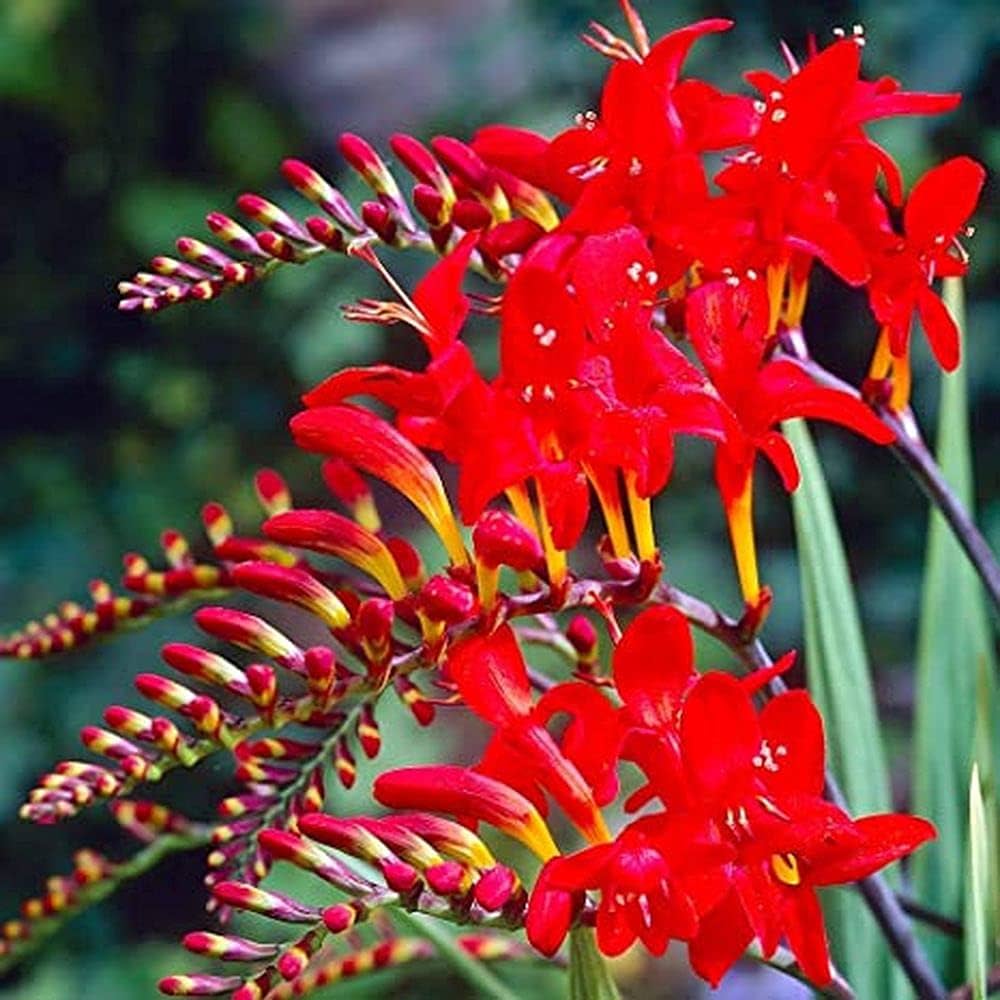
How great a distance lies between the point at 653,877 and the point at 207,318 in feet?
4.88

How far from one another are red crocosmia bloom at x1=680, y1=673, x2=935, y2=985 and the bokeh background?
0.99 meters

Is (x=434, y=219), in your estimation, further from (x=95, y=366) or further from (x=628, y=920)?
(x=95, y=366)

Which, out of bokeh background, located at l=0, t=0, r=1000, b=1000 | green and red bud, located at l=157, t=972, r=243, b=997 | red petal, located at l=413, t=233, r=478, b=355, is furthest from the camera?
bokeh background, located at l=0, t=0, r=1000, b=1000

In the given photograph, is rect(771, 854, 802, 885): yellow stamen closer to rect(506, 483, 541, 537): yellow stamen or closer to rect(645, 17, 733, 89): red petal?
rect(506, 483, 541, 537): yellow stamen

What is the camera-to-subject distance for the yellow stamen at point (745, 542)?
20.5 inches

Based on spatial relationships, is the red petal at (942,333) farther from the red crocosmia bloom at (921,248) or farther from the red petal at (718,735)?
the red petal at (718,735)

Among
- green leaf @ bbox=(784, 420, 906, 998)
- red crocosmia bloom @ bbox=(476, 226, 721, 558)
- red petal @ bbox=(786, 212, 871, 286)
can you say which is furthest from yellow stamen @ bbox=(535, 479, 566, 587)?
green leaf @ bbox=(784, 420, 906, 998)

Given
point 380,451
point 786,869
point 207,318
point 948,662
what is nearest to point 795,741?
point 786,869

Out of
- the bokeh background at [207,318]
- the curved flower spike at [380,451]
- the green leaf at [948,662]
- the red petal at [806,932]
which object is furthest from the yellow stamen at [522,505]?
the bokeh background at [207,318]

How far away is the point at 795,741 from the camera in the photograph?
0.48 meters

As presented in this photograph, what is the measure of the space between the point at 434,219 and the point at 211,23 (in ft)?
4.96

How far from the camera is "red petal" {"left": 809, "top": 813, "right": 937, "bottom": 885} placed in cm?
46

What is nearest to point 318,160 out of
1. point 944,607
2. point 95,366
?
point 95,366

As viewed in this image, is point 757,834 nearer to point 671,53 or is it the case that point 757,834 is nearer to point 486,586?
point 486,586
